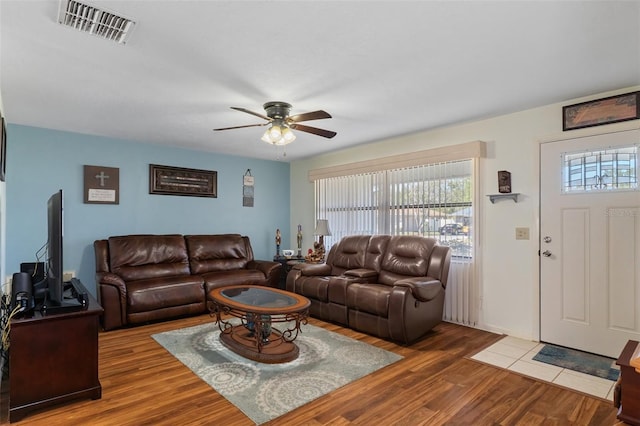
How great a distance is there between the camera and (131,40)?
81.3 inches

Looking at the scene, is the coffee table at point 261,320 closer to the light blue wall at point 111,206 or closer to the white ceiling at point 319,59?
the white ceiling at point 319,59

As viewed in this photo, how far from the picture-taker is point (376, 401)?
7.47ft

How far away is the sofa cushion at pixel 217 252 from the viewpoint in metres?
4.85

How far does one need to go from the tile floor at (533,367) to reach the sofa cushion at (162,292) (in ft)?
10.2

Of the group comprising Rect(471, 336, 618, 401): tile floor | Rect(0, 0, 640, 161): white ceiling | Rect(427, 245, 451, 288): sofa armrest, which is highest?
Rect(0, 0, 640, 161): white ceiling

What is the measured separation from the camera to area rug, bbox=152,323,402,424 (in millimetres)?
2266

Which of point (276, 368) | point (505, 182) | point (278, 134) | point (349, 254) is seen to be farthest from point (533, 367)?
point (278, 134)

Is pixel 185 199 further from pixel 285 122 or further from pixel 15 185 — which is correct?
pixel 285 122

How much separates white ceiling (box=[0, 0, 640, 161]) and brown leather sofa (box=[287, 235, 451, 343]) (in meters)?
1.52

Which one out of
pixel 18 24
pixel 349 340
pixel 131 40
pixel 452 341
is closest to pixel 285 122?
pixel 131 40

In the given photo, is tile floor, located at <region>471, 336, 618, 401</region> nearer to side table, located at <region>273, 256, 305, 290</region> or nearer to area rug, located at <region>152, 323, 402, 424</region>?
area rug, located at <region>152, 323, 402, 424</region>

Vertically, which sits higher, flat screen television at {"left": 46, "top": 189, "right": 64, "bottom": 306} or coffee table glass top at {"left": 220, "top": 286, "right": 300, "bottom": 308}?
flat screen television at {"left": 46, "top": 189, "right": 64, "bottom": 306}

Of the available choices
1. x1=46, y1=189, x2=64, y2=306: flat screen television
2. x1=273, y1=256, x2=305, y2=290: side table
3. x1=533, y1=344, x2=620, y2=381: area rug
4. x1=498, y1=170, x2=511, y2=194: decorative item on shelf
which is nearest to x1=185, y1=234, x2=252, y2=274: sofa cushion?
x1=273, y1=256, x2=305, y2=290: side table

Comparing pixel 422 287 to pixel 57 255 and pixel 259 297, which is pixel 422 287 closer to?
pixel 259 297
